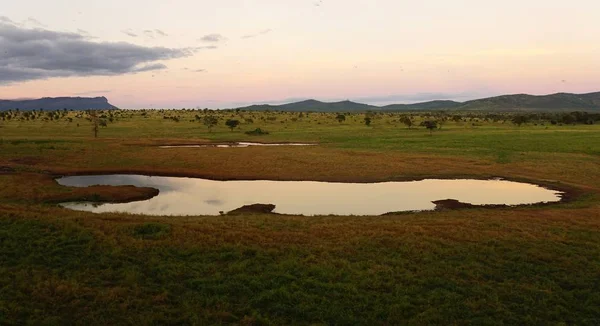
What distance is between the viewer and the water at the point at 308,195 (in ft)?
103

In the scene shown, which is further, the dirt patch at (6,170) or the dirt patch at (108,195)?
the dirt patch at (6,170)

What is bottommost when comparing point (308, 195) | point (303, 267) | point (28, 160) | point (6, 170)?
point (308, 195)

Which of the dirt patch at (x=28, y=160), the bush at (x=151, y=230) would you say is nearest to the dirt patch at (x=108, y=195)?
the bush at (x=151, y=230)

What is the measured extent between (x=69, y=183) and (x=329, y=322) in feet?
116

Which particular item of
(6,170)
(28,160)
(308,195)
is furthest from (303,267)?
(28,160)

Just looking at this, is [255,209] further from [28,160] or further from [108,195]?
[28,160]

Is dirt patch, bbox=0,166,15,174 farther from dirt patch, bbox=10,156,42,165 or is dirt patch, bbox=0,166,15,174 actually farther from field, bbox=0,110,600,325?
field, bbox=0,110,600,325

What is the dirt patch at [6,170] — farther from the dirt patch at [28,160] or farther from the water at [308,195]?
the water at [308,195]

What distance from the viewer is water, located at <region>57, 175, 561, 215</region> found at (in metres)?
31.3

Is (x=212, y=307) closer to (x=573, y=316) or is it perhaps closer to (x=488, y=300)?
(x=488, y=300)

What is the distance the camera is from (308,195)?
1443 inches

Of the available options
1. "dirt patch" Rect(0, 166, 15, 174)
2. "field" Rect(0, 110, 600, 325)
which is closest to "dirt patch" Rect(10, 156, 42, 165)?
"dirt patch" Rect(0, 166, 15, 174)

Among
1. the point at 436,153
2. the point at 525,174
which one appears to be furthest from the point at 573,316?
the point at 436,153

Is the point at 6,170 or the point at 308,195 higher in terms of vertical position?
the point at 6,170
